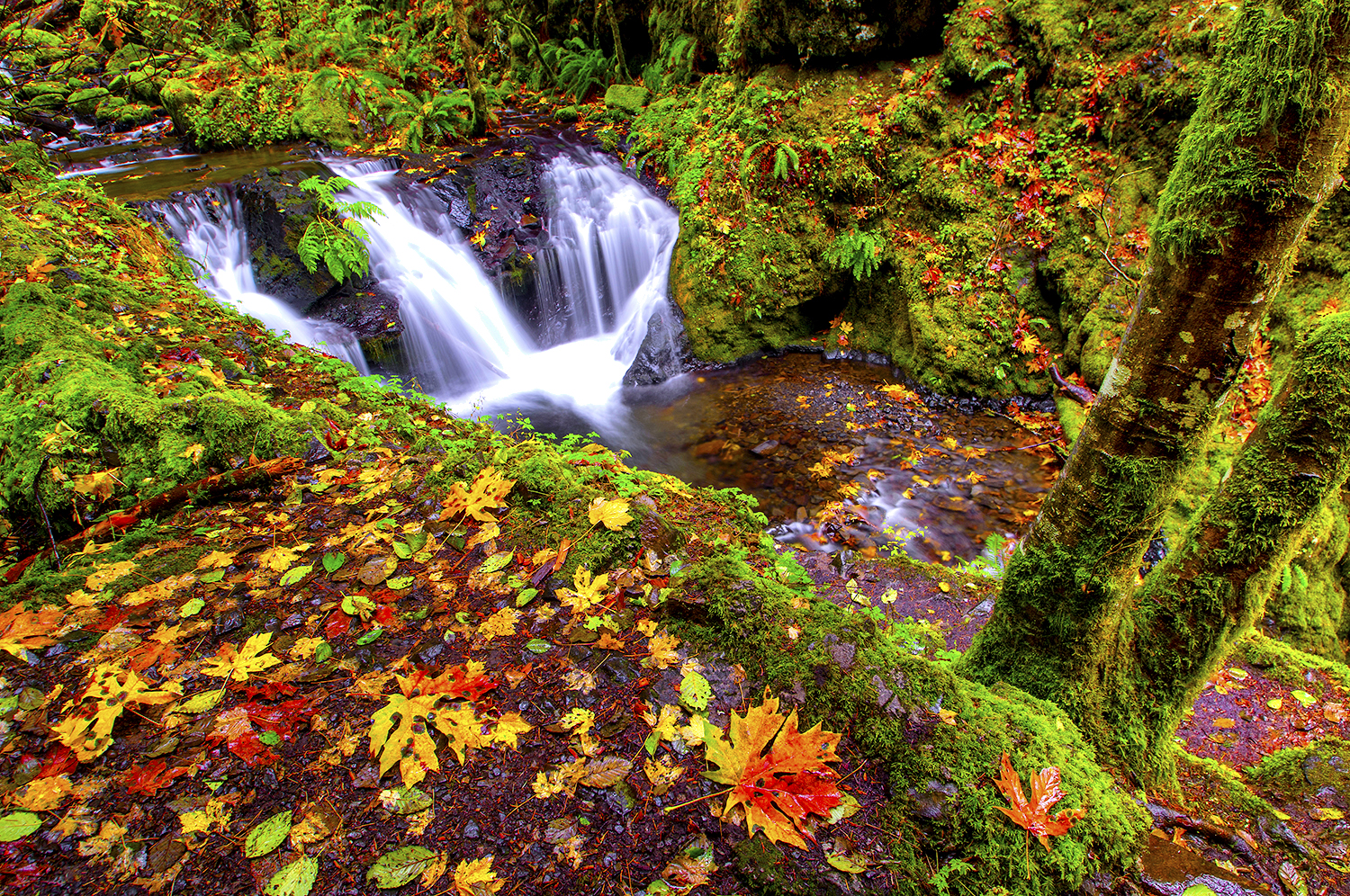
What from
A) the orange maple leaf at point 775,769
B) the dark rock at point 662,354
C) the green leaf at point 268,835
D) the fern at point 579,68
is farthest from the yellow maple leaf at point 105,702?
the fern at point 579,68

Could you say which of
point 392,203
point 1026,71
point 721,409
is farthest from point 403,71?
point 1026,71

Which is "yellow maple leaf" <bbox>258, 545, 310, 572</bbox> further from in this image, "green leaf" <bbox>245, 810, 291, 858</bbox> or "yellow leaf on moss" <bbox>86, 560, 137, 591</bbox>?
"green leaf" <bbox>245, 810, 291, 858</bbox>

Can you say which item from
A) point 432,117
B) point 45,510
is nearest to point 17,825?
point 45,510

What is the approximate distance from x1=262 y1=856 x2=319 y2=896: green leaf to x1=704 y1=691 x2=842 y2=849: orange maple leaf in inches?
45.5

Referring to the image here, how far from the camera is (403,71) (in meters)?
12.9

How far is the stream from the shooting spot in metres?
6.40

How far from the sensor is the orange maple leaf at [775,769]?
1.78 m

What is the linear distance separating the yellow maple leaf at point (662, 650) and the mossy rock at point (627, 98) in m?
12.3

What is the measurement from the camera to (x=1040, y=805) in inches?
71.3

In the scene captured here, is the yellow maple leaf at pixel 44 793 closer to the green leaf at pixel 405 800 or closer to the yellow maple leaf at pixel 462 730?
the green leaf at pixel 405 800

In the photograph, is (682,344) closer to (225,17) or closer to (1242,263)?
(1242,263)

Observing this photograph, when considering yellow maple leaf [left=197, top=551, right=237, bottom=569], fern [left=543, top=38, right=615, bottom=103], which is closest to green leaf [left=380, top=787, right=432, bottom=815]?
yellow maple leaf [left=197, top=551, right=237, bottom=569]

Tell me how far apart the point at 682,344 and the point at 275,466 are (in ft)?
22.0

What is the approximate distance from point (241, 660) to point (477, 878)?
130cm
